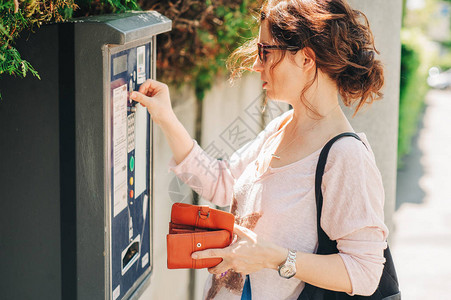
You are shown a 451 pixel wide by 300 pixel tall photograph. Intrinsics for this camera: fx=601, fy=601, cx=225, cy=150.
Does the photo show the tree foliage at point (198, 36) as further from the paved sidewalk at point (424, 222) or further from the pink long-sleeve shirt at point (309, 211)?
the paved sidewalk at point (424, 222)

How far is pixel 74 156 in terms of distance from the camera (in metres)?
1.72

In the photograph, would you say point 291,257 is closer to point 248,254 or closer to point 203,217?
point 248,254

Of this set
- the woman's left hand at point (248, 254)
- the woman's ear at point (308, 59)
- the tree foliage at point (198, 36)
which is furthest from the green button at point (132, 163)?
the tree foliage at point (198, 36)

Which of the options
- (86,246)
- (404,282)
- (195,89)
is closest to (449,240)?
(404,282)

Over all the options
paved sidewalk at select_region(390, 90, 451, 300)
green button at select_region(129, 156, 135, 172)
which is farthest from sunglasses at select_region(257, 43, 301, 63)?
paved sidewalk at select_region(390, 90, 451, 300)

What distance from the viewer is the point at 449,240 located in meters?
6.32

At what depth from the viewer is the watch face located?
5.61 feet

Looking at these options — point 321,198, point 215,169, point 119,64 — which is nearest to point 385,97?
point 215,169

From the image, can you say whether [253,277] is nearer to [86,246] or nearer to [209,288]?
[209,288]

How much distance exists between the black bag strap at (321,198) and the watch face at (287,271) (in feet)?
0.42

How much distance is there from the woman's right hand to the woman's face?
34 cm

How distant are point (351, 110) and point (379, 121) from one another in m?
0.16

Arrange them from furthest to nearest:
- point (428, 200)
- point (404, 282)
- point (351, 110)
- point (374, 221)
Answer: point (428, 200) < point (404, 282) < point (351, 110) < point (374, 221)

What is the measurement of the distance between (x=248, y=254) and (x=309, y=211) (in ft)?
0.77
